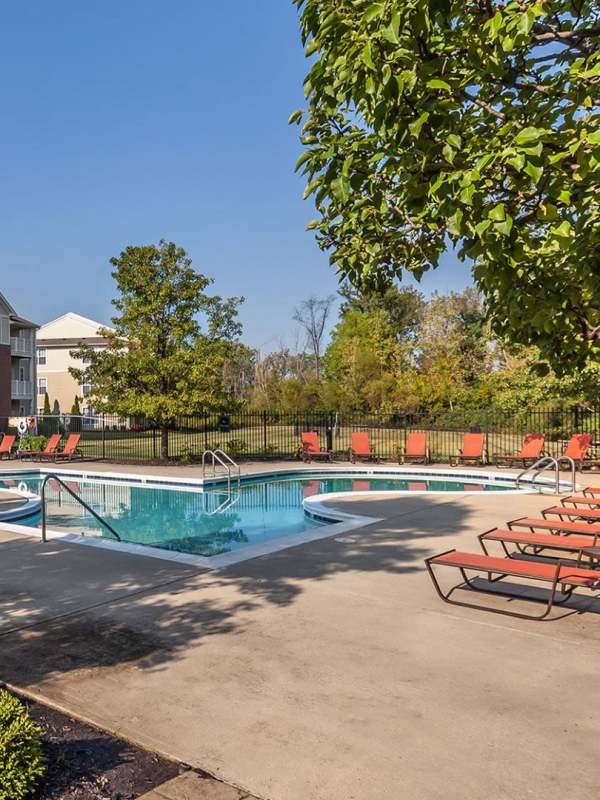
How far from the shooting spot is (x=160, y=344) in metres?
22.0

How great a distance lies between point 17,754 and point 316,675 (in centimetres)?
215

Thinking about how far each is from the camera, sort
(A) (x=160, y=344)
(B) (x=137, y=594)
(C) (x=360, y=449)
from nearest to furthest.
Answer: (B) (x=137, y=594)
(C) (x=360, y=449)
(A) (x=160, y=344)

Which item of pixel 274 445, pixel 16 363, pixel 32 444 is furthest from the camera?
pixel 16 363

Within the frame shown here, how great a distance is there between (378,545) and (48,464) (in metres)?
16.6

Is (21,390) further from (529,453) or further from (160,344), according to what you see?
(529,453)

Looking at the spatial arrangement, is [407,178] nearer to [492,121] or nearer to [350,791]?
[492,121]

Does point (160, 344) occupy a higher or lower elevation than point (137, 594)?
higher

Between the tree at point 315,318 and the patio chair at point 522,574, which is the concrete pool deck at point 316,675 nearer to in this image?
the patio chair at point 522,574

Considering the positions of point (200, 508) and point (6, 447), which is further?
point (6, 447)

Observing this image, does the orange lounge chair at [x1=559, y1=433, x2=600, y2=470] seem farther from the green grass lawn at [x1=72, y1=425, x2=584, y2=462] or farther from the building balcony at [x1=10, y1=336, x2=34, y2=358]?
the building balcony at [x1=10, y1=336, x2=34, y2=358]

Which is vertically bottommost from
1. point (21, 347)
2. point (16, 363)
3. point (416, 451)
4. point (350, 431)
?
point (416, 451)

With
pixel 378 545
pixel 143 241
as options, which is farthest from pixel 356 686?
pixel 143 241

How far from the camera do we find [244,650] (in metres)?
5.14

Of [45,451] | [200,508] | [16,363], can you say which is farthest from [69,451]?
[16,363]
